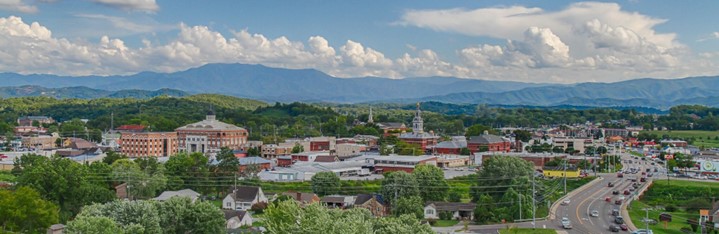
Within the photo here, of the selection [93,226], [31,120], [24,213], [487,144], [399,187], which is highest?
[31,120]

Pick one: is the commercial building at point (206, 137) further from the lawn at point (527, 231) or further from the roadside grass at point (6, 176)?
the lawn at point (527, 231)

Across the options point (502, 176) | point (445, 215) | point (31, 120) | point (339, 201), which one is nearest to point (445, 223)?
point (445, 215)

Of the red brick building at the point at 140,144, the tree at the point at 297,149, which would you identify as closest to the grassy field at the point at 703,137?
the tree at the point at 297,149

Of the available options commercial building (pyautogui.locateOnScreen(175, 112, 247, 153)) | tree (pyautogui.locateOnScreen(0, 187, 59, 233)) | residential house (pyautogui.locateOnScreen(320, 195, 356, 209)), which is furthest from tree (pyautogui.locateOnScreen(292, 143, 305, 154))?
tree (pyautogui.locateOnScreen(0, 187, 59, 233))

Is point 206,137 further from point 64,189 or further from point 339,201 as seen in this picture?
point 64,189

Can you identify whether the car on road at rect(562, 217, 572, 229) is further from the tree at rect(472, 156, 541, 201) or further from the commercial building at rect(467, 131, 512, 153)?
the commercial building at rect(467, 131, 512, 153)
